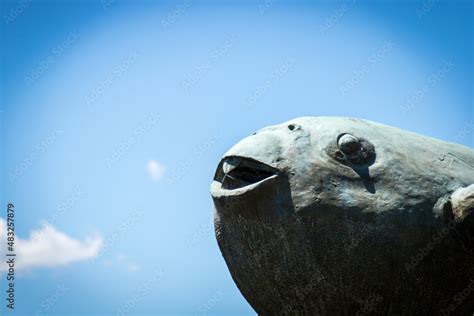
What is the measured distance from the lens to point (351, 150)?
5.51 m

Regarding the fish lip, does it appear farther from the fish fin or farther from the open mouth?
the fish fin

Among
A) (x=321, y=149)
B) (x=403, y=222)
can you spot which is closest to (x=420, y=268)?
(x=403, y=222)

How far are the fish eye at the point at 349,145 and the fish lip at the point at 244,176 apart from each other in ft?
1.78

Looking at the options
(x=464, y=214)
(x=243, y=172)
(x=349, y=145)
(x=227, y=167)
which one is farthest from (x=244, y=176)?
(x=464, y=214)

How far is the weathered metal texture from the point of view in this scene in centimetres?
532

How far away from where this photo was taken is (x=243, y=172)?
560 cm

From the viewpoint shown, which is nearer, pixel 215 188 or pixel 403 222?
pixel 403 222

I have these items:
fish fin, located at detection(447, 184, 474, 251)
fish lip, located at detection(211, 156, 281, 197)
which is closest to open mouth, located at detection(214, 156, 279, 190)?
fish lip, located at detection(211, 156, 281, 197)

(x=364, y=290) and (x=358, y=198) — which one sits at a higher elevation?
(x=358, y=198)

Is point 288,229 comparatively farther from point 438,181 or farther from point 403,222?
point 438,181

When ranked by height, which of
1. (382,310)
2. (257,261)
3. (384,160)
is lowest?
(382,310)

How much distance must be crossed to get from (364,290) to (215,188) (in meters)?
1.43

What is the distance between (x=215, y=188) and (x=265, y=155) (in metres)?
0.57

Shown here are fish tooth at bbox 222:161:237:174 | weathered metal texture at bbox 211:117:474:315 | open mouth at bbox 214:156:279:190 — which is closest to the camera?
weathered metal texture at bbox 211:117:474:315
